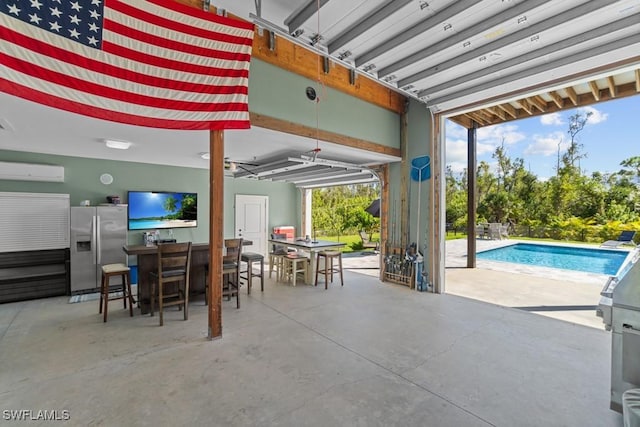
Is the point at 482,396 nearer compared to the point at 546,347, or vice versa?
the point at 482,396

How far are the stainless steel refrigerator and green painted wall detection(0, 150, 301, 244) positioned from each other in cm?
91

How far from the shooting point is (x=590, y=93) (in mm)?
5254

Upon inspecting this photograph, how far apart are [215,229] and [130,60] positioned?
1899mm

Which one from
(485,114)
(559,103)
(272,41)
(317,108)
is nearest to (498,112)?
(485,114)

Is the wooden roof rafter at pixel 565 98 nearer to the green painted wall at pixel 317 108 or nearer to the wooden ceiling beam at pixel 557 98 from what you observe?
the wooden ceiling beam at pixel 557 98

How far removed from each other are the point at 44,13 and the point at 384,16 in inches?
119

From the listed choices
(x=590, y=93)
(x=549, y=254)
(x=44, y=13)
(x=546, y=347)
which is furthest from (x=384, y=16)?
(x=549, y=254)

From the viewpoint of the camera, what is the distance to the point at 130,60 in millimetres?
2674

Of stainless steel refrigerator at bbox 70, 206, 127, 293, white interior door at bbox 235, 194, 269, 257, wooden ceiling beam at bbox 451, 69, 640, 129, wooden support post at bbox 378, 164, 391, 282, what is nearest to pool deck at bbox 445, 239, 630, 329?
wooden support post at bbox 378, 164, 391, 282

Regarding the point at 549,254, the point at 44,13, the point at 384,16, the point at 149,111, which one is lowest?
the point at 549,254

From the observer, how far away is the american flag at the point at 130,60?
88.3 inches

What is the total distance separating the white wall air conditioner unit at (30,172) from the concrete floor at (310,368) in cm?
241

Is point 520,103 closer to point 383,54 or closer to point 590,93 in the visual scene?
point 590,93

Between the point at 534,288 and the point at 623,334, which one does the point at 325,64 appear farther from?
the point at 534,288
